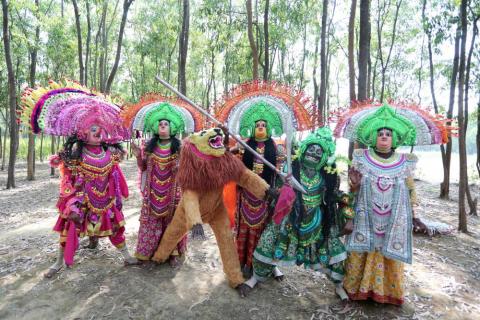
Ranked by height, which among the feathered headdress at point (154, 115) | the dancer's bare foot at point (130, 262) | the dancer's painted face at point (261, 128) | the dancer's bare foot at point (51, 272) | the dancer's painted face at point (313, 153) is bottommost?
the dancer's bare foot at point (51, 272)

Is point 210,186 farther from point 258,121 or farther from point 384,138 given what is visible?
point 384,138

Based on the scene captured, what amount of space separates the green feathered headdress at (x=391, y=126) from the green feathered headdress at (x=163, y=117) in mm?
2030

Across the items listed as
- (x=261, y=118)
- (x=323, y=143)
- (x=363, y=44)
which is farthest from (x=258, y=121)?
(x=363, y=44)

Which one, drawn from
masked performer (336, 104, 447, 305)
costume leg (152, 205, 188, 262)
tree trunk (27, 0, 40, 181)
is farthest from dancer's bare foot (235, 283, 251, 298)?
tree trunk (27, 0, 40, 181)

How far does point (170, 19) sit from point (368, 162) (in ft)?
56.2

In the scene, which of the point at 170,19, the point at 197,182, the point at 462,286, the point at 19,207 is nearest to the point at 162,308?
the point at 197,182

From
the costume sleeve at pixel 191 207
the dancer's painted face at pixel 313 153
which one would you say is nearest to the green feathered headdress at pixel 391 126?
the dancer's painted face at pixel 313 153

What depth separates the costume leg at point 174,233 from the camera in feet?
11.5

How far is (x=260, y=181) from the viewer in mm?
3373

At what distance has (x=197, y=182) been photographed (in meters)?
3.29

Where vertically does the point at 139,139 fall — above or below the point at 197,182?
above

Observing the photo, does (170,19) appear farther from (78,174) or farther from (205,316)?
(205,316)

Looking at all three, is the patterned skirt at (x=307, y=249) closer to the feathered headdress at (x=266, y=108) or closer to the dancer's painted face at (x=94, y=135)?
the feathered headdress at (x=266, y=108)

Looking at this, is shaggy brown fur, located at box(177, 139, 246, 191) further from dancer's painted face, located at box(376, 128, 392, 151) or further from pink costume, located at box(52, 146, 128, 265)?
dancer's painted face, located at box(376, 128, 392, 151)
